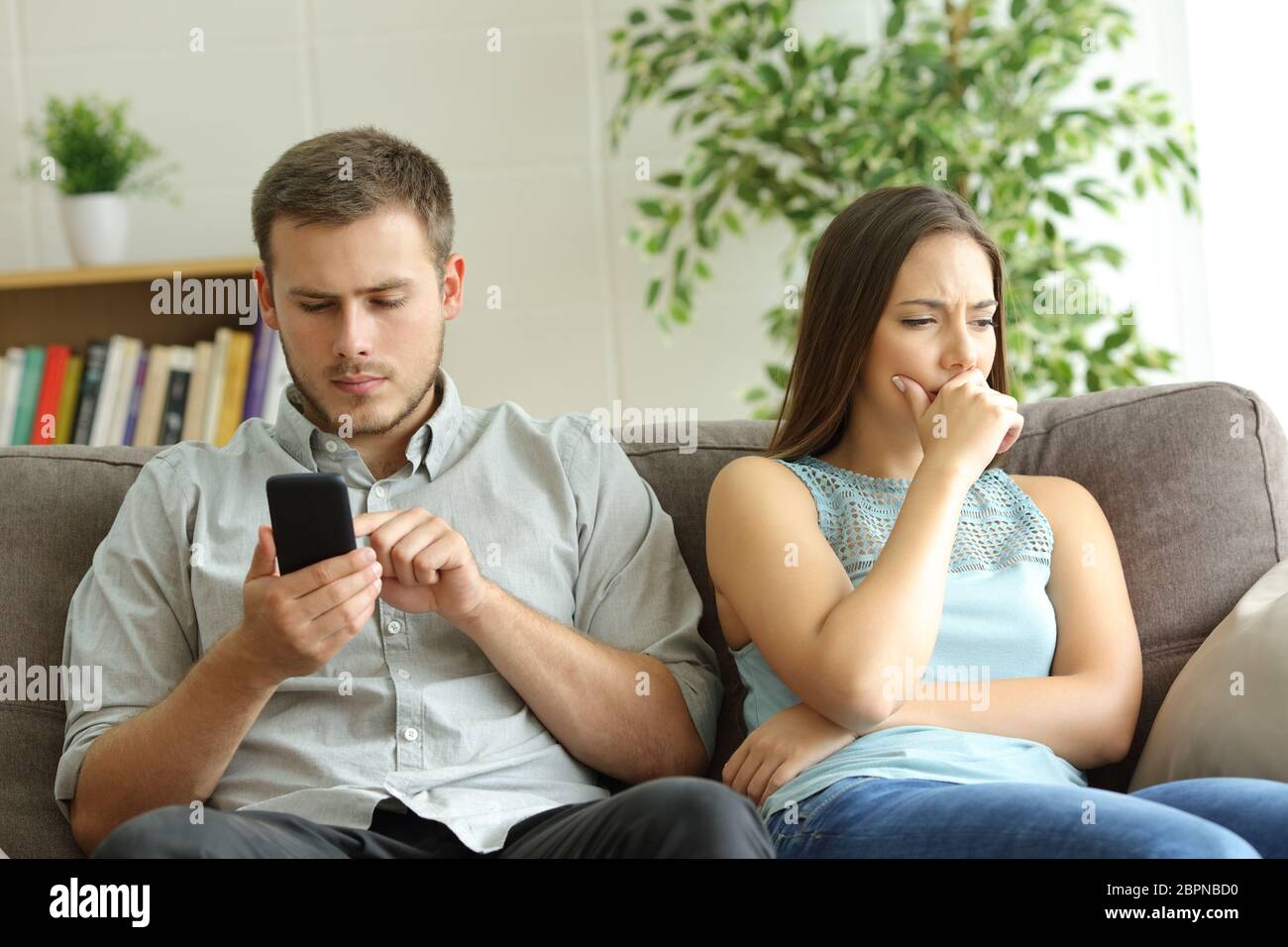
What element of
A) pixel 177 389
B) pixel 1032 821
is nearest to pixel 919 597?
pixel 1032 821

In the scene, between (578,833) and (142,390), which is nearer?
(578,833)

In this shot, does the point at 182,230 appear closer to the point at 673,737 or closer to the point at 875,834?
the point at 673,737

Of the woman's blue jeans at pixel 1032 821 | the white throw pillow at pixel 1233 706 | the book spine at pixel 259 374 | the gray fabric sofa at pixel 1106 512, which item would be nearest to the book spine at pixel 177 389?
the book spine at pixel 259 374

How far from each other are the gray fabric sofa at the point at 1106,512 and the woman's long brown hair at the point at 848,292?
6.6 inches

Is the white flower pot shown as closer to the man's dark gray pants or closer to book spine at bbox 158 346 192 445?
book spine at bbox 158 346 192 445

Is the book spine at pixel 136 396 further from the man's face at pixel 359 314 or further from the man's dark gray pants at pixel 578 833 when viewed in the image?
the man's dark gray pants at pixel 578 833

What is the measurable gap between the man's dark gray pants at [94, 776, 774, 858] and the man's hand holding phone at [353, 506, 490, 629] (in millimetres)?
233

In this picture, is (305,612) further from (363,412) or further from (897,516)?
(897,516)

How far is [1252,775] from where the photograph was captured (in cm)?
135

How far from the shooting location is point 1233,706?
1376mm

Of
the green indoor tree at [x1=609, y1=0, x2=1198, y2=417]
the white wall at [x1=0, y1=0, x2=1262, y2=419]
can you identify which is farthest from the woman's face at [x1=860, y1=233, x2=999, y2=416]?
the white wall at [x1=0, y1=0, x2=1262, y2=419]

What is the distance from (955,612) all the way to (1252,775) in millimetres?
326

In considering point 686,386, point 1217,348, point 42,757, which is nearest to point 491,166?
point 686,386

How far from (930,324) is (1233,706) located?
513 millimetres
